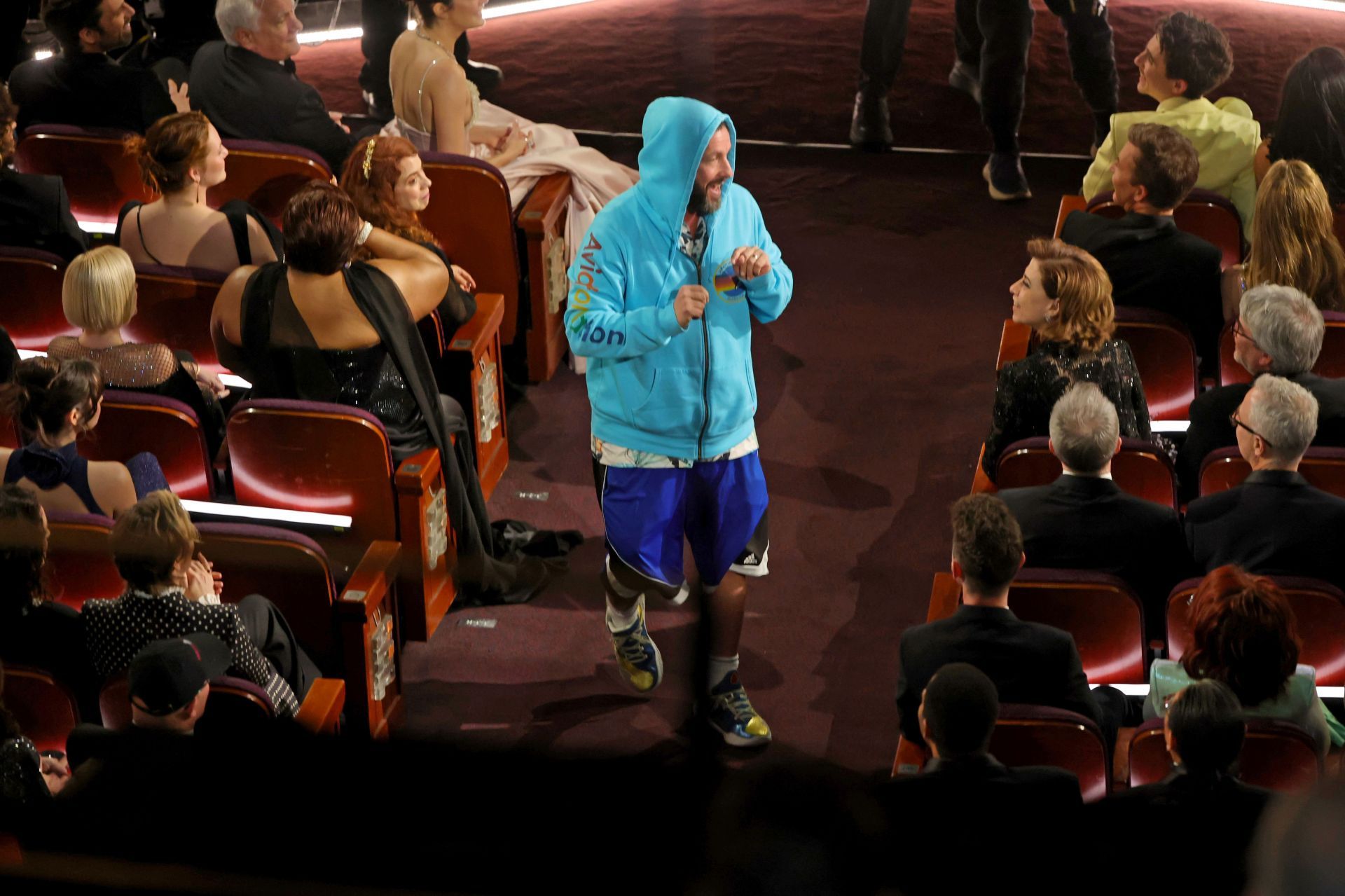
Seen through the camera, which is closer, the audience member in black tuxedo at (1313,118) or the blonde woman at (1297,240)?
the blonde woman at (1297,240)

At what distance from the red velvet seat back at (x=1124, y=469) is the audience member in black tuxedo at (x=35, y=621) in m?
1.59

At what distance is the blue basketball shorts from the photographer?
2.61m

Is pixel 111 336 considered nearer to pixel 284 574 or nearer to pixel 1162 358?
pixel 284 574

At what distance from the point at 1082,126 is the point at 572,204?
2.22 m

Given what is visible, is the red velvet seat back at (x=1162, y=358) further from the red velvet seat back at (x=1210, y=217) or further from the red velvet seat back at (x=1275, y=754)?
the red velvet seat back at (x=1275, y=754)

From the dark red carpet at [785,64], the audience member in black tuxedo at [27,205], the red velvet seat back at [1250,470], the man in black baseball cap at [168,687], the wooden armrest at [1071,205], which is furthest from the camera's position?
the dark red carpet at [785,64]

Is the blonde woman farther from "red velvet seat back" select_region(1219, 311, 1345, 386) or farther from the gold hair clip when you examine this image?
the gold hair clip

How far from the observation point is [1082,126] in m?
5.21

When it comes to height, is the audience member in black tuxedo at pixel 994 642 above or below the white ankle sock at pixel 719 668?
above

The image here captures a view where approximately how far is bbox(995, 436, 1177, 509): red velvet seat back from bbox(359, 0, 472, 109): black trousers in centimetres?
308

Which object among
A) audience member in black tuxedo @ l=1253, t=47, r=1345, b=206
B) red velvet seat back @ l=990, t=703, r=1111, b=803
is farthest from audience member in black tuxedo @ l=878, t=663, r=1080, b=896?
audience member in black tuxedo @ l=1253, t=47, r=1345, b=206

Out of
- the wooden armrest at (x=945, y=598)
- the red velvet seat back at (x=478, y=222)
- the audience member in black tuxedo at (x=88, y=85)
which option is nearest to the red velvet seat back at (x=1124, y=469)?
the wooden armrest at (x=945, y=598)

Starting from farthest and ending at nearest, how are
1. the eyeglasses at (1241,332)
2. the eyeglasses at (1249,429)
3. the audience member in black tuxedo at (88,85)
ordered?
the audience member in black tuxedo at (88,85), the eyeglasses at (1241,332), the eyeglasses at (1249,429)

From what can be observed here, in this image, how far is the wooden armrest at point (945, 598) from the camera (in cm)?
246
